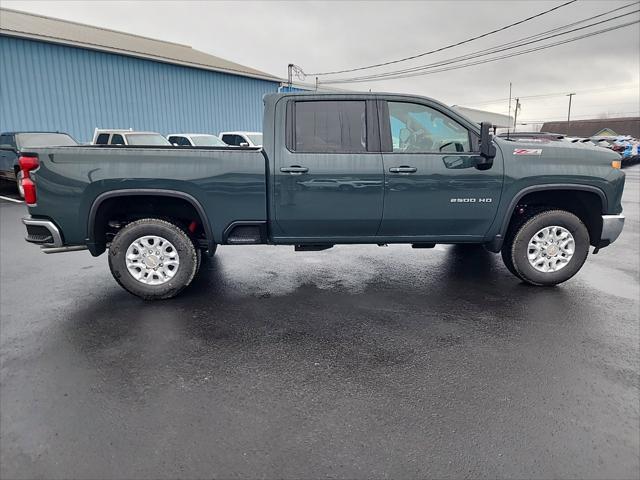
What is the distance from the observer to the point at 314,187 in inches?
174

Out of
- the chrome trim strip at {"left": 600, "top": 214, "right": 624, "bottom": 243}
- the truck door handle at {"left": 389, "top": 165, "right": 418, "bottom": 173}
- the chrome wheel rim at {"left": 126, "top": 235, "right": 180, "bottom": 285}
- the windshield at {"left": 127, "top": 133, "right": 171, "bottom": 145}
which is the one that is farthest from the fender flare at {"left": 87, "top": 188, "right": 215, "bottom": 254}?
the windshield at {"left": 127, "top": 133, "right": 171, "bottom": 145}

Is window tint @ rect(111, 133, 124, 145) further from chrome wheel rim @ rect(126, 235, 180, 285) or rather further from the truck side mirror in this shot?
the truck side mirror

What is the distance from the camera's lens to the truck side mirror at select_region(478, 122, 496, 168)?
14.2 ft

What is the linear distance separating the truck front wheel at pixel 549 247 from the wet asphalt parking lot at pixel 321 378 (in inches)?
8.8

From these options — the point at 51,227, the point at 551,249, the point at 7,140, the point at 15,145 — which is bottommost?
the point at 551,249

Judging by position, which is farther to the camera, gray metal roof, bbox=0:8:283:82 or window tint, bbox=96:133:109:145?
gray metal roof, bbox=0:8:283:82

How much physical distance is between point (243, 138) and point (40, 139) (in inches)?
263

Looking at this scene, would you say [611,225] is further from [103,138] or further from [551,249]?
[103,138]

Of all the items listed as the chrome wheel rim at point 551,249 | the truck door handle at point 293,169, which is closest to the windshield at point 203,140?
the truck door handle at point 293,169

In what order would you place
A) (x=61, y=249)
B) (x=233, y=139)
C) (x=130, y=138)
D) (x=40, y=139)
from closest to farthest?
(x=61, y=249) → (x=40, y=139) → (x=130, y=138) → (x=233, y=139)

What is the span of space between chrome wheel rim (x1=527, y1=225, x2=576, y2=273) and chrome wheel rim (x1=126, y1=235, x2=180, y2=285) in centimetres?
394

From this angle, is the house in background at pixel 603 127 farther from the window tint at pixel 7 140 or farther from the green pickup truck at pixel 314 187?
Answer: the window tint at pixel 7 140

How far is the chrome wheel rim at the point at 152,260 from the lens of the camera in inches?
175

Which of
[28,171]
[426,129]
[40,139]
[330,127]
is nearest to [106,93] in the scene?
[40,139]
